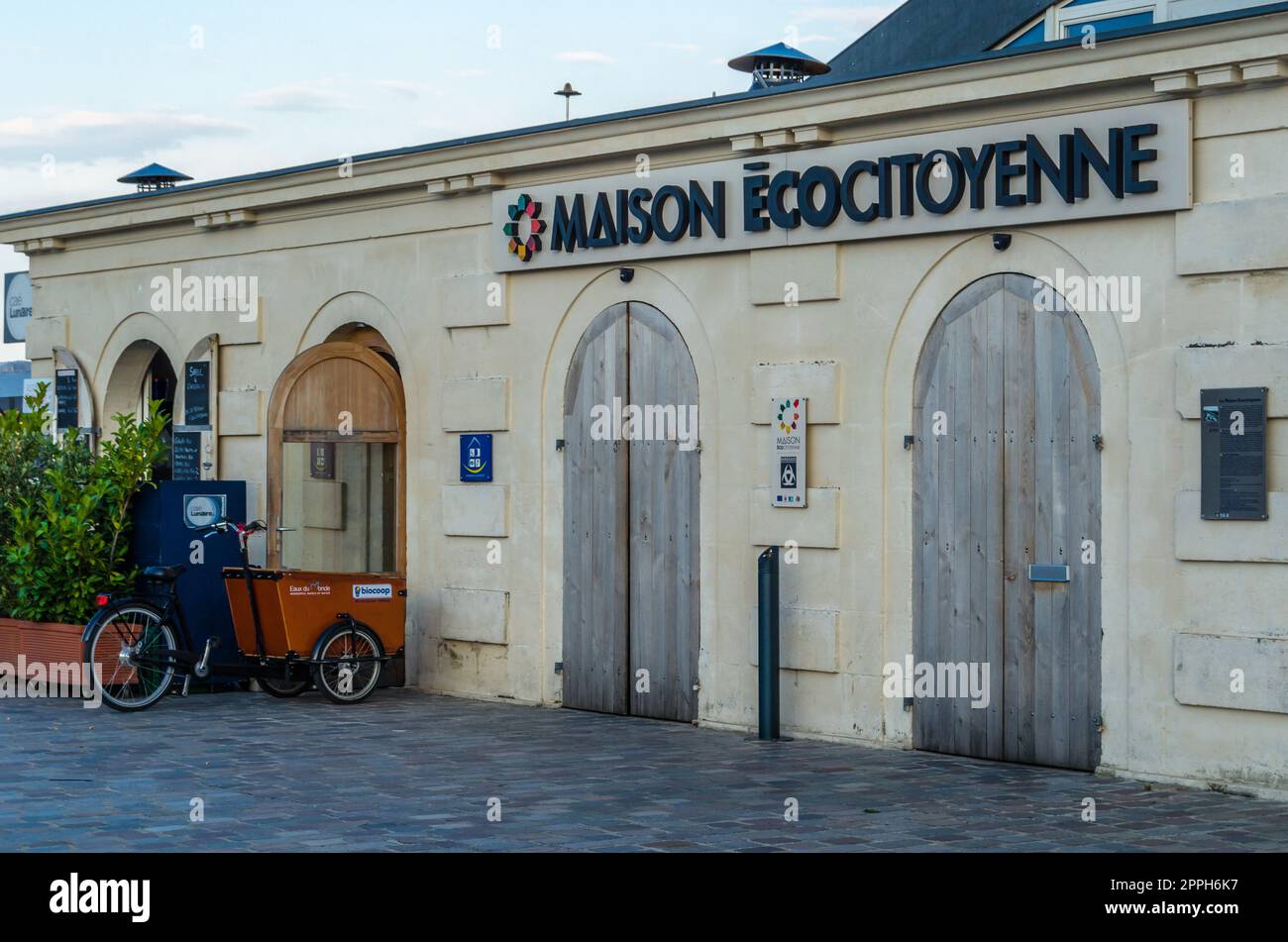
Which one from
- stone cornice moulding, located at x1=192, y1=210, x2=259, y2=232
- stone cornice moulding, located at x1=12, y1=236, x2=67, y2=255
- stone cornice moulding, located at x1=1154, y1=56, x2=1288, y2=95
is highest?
stone cornice moulding, located at x1=12, y1=236, x2=67, y2=255

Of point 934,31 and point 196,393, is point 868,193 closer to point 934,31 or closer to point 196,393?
point 934,31

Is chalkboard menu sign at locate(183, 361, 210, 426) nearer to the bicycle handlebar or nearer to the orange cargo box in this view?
the bicycle handlebar

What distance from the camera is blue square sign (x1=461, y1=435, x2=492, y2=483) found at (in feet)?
45.2

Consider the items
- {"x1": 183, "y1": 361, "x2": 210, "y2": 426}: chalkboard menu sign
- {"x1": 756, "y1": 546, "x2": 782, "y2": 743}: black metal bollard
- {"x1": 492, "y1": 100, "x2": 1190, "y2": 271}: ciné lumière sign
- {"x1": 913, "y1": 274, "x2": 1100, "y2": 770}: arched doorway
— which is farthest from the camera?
{"x1": 183, "y1": 361, "x2": 210, "y2": 426}: chalkboard menu sign

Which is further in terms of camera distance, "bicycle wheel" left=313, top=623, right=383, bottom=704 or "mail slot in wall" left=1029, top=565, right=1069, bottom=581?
"bicycle wheel" left=313, top=623, right=383, bottom=704

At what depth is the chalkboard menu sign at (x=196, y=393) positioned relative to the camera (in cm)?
1617

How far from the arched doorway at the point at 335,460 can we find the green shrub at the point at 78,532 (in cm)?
106

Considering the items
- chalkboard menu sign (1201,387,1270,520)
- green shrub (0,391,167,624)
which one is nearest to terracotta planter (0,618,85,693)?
green shrub (0,391,167,624)

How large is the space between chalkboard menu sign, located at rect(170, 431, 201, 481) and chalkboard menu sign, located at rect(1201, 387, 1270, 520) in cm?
958

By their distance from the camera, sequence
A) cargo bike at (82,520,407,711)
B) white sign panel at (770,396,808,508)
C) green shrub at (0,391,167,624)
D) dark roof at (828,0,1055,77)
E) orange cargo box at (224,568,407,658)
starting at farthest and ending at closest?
dark roof at (828,0,1055,77), green shrub at (0,391,167,624), orange cargo box at (224,568,407,658), cargo bike at (82,520,407,711), white sign panel at (770,396,808,508)

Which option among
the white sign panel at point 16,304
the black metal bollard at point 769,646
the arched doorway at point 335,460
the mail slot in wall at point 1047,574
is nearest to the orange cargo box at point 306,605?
the arched doorway at point 335,460

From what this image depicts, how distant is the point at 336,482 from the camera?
1491 cm

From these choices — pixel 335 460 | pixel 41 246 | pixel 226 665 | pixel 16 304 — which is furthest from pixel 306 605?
pixel 16 304

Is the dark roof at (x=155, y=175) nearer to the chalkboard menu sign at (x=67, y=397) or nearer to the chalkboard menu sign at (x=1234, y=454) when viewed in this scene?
the chalkboard menu sign at (x=67, y=397)
